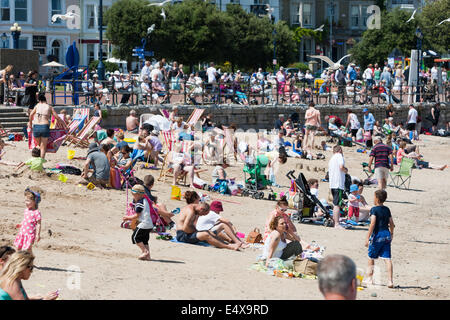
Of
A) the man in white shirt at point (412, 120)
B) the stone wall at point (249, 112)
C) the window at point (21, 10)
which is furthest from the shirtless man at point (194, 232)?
the window at point (21, 10)

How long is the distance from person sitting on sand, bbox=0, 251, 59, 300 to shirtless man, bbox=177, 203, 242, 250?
199 inches

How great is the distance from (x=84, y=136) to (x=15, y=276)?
13940mm

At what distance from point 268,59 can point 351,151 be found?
24814 millimetres

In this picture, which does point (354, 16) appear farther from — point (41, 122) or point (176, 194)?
point (176, 194)

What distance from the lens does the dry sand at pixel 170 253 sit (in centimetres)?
877

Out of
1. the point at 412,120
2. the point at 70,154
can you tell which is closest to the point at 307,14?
the point at 412,120

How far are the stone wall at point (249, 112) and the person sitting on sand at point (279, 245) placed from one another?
12.7 meters

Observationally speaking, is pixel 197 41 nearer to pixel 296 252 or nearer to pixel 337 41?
pixel 337 41

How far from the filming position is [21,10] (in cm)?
4591

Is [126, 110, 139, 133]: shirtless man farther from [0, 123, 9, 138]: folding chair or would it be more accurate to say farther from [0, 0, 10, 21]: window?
[0, 0, 10, 21]: window

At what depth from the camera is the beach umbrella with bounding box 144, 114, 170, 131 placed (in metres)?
21.2

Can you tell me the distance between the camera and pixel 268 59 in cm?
4947

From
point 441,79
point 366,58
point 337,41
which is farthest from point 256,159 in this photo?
point 337,41

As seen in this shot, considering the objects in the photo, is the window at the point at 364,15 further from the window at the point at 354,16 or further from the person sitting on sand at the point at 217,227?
the person sitting on sand at the point at 217,227
